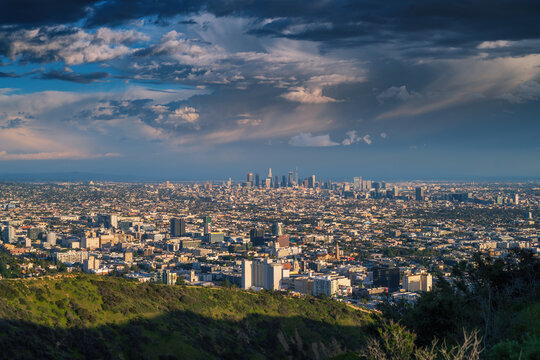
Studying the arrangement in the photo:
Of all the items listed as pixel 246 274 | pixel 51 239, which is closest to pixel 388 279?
pixel 246 274

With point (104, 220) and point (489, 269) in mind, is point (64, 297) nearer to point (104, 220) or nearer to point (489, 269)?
point (489, 269)

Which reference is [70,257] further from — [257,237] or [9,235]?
[257,237]

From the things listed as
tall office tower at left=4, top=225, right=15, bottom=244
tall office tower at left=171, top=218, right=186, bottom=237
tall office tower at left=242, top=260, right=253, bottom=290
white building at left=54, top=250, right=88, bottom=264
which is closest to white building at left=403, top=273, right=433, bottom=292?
tall office tower at left=242, top=260, right=253, bottom=290

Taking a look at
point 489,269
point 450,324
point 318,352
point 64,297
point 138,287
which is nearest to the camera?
point 450,324

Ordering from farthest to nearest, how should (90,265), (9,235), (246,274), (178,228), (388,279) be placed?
(178,228) < (9,235) < (90,265) < (388,279) < (246,274)

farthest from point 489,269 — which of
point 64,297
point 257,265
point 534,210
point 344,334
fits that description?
point 534,210

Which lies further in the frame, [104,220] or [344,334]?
[104,220]
